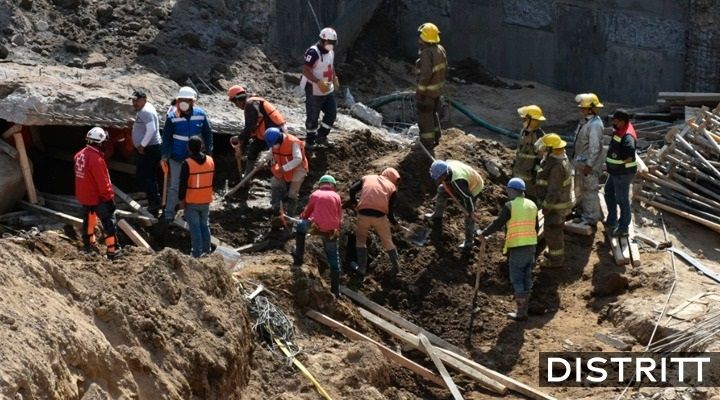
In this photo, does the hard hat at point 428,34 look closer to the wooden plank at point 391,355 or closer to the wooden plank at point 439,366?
the wooden plank at point 439,366

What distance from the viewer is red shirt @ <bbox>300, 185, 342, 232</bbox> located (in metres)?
15.4

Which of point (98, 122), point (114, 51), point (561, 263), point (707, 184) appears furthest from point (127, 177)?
point (707, 184)

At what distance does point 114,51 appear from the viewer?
20203 mm

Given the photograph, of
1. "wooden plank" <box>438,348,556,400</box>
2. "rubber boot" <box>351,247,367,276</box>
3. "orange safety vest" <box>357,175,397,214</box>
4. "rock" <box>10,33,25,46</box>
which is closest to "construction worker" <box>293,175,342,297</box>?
"orange safety vest" <box>357,175,397,214</box>

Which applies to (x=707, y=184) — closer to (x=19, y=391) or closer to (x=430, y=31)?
(x=430, y=31)

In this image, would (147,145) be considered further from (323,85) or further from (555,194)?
(555,194)

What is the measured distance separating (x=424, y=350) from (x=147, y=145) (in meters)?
4.09

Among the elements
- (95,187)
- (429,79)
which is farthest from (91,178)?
(429,79)

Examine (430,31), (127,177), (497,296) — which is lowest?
(497,296)

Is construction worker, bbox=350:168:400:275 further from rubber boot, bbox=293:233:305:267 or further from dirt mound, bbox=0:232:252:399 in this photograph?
dirt mound, bbox=0:232:252:399

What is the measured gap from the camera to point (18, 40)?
63.9ft

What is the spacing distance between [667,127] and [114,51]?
830cm

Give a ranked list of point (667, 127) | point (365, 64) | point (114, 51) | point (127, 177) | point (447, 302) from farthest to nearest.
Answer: point (365, 64) → point (667, 127) → point (114, 51) → point (127, 177) → point (447, 302)

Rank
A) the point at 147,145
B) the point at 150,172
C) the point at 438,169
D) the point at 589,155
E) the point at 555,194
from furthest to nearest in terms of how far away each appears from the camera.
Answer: the point at 589,155
the point at 555,194
the point at 438,169
the point at 150,172
the point at 147,145
